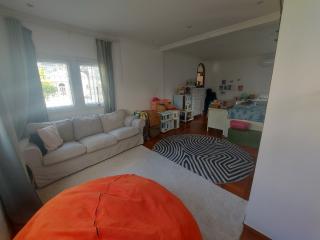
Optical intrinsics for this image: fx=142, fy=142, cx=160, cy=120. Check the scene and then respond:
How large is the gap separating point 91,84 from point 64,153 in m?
1.78

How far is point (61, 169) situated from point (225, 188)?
245 centimetres

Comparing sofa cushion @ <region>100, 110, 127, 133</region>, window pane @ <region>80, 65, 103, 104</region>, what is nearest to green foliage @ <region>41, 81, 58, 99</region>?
window pane @ <region>80, 65, 103, 104</region>

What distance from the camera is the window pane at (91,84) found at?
319cm

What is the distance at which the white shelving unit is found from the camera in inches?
164

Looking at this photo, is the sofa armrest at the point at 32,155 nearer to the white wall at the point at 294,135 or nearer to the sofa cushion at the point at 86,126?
the sofa cushion at the point at 86,126

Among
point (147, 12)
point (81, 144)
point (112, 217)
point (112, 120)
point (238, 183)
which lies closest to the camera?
point (112, 217)

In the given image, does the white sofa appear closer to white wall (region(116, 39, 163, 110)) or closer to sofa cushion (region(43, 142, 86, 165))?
sofa cushion (region(43, 142, 86, 165))

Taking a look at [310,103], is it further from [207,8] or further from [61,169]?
[61,169]

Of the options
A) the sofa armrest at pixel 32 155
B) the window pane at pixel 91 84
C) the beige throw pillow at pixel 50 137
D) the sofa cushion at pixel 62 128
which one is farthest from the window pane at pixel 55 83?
the sofa armrest at pixel 32 155

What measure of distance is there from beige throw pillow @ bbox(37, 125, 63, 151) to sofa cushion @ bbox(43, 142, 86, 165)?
82mm

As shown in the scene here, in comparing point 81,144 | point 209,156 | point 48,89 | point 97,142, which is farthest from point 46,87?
point 209,156

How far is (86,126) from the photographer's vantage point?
284 centimetres

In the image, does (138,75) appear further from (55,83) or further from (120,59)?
(55,83)

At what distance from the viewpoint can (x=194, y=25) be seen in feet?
9.34
